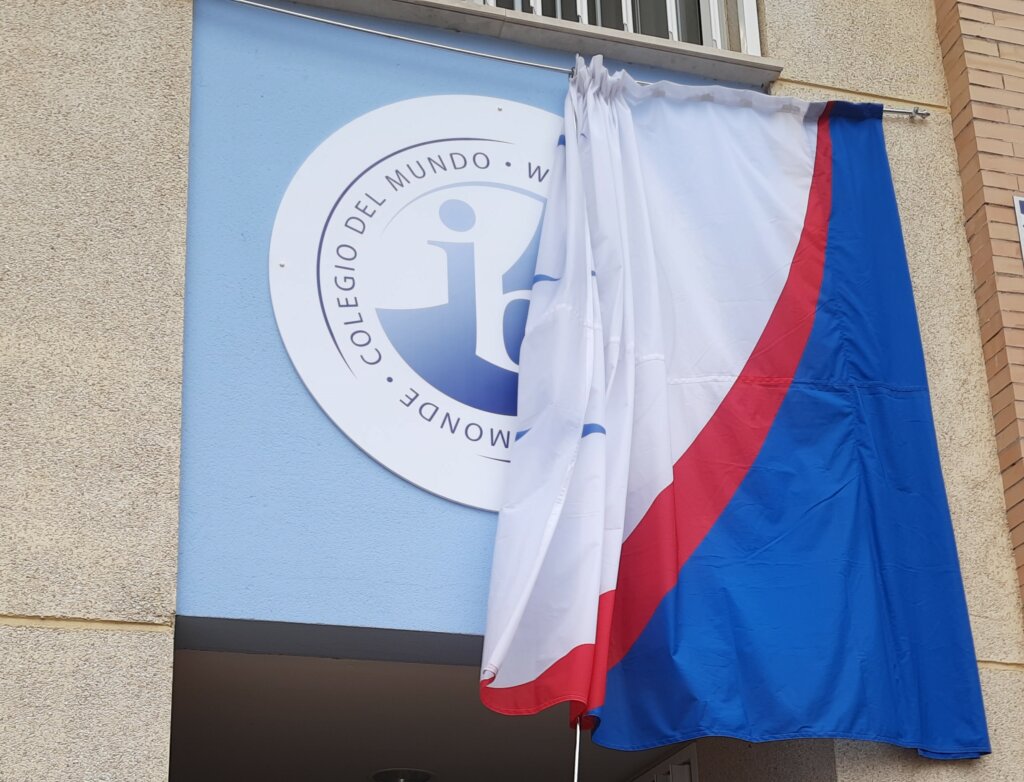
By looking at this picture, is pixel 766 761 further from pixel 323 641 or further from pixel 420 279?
pixel 420 279

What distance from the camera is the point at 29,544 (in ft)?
14.0

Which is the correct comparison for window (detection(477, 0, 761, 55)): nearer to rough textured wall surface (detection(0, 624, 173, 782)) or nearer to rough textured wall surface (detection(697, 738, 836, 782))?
rough textured wall surface (detection(697, 738, 836, 782))

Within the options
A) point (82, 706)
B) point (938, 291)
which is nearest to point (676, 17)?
point (938, 291)

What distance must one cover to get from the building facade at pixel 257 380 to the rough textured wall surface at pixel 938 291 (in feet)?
0.03

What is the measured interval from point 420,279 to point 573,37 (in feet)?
4.14

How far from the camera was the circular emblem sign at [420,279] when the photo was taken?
483cm

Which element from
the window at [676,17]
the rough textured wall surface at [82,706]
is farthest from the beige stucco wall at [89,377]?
the window at [676,17]

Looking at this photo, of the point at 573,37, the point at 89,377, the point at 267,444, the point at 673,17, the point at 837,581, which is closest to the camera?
the point at 89,377

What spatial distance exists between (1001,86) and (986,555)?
2.03 m

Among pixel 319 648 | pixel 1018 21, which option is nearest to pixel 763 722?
pixel 319 648

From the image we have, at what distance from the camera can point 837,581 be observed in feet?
16.1

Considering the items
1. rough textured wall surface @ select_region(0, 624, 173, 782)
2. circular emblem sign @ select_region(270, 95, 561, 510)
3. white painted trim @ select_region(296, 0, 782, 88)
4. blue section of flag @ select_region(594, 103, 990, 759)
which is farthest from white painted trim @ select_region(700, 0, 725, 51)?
rough textured wall surface @ select_region(0, 624, 173, 782)

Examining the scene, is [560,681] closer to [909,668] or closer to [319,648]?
[319,648]

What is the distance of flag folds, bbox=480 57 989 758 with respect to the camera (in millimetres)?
4602
